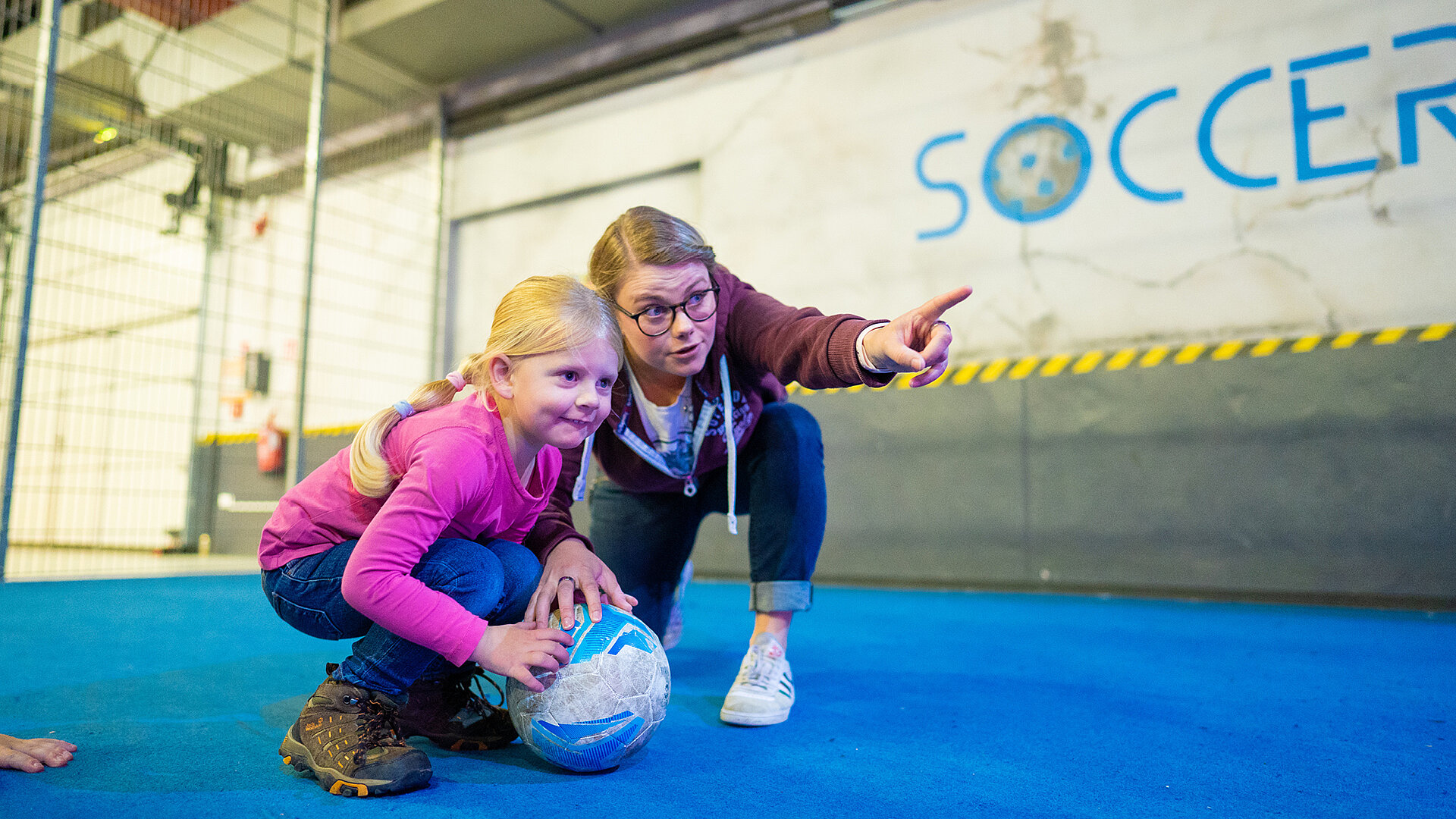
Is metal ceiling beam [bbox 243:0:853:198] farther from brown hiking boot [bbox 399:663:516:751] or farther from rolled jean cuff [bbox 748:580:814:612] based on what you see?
brown hiking boot [bbox 399:663:516:751]

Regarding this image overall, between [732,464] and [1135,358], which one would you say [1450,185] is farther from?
[732,464]

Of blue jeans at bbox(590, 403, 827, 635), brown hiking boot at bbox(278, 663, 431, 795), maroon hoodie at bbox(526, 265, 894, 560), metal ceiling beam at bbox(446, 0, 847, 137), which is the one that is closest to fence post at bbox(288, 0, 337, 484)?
metal ceiling beam at bbox(446, 0, 847, 137)

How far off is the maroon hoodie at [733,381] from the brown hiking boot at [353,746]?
34 centimetres

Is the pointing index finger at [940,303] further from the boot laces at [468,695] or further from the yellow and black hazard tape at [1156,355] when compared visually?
the yellow and black hazard tape at [1156,355]

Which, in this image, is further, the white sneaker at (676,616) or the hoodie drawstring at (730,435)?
the white sneaker at (676,616)

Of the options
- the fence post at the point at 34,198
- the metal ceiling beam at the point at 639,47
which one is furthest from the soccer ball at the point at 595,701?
the metal ceiling beam at the point at 639,47

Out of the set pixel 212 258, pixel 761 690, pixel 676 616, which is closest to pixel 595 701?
pixel 761 690

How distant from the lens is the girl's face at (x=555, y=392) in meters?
1.19

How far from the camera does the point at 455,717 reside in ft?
4.35

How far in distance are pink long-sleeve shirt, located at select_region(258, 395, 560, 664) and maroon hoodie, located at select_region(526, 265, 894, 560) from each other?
0.60 ft

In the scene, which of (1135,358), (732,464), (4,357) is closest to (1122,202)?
(1135,358)

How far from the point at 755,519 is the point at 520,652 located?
646 mm

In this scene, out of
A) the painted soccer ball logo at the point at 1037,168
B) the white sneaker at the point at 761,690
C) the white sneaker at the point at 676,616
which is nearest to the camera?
the white sneaker at the point at 761,690

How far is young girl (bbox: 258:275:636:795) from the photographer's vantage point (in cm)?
106
